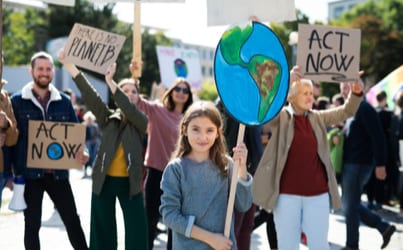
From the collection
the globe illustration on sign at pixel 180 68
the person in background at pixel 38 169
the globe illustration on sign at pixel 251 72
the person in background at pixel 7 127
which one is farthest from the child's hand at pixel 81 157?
the globe illustration on sign at pixel 180 68

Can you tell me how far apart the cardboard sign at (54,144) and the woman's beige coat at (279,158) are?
1.60m

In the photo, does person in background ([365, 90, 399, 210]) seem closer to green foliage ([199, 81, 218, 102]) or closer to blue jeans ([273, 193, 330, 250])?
blue jeans ([273, 193, 330, 250])

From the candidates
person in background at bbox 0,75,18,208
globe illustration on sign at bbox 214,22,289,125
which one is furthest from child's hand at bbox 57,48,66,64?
globe illustration on sign at bbox 214,22,289,125

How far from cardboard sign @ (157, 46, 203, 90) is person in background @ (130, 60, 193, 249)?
15.5 ft

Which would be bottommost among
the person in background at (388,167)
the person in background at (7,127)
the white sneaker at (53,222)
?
the white sneaker at (53,222)

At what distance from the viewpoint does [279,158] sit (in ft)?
16.5

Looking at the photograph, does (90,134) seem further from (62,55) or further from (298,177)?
A: (298,177)

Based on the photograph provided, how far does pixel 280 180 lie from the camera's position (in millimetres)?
5027

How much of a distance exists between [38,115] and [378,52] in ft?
126

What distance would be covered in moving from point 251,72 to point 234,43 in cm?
19

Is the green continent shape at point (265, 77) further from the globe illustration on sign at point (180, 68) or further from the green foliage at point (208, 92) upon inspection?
the green foliage at point (208, 92)

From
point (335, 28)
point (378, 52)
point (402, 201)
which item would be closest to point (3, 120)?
point (335, 28)

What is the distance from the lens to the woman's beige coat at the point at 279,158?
5.01m

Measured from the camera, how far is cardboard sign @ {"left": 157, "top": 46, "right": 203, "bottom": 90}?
11.4 meters
